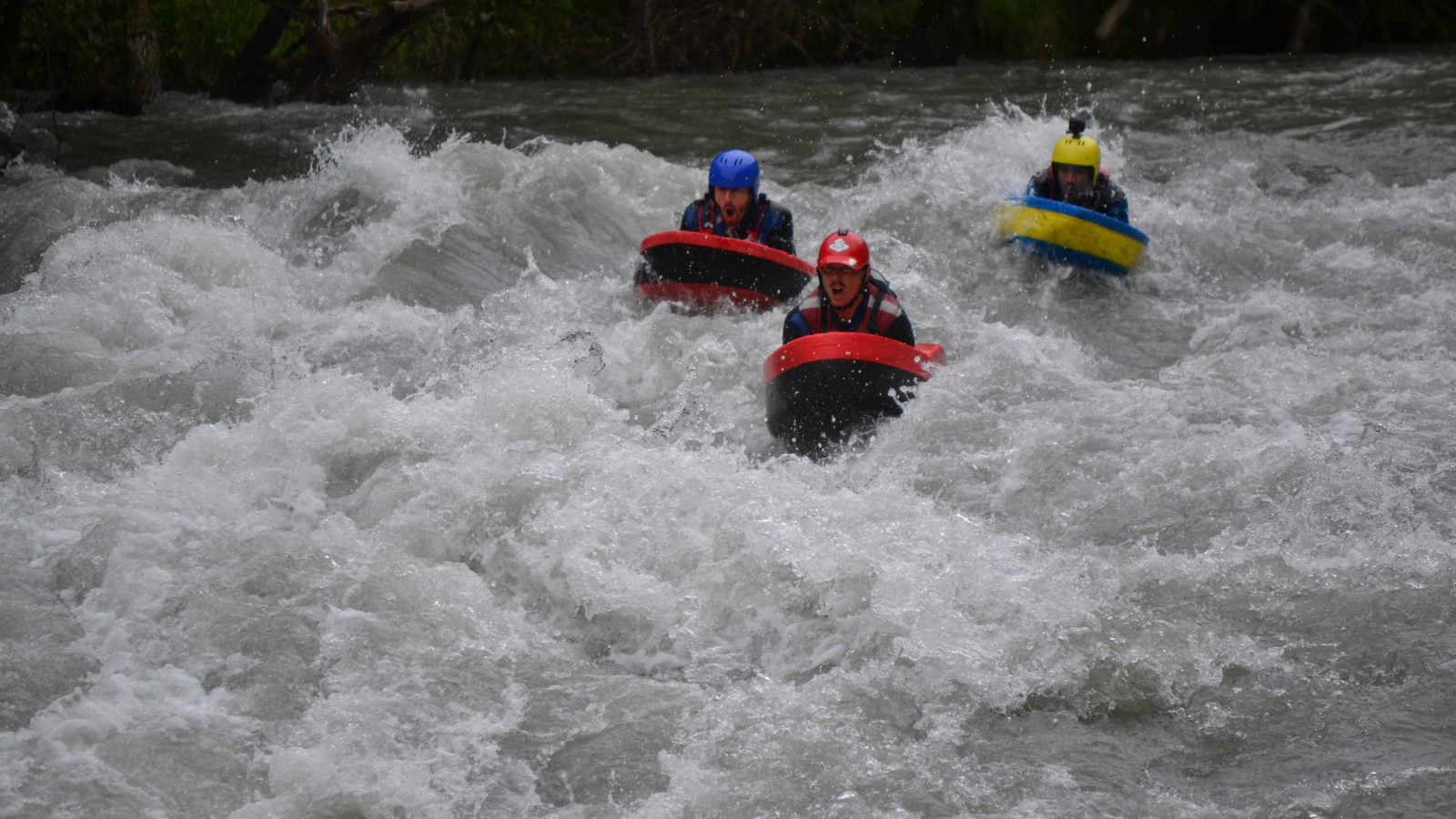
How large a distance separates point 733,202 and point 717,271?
57cm

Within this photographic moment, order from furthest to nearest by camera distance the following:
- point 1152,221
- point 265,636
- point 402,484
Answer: point 1152,221, point 402,484, point 265,636

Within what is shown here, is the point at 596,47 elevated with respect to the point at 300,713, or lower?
elevated

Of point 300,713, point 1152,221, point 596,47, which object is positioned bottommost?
point 300,713

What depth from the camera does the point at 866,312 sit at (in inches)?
233

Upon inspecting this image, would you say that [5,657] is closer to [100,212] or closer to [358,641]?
[358,641]

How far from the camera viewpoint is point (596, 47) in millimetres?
17000

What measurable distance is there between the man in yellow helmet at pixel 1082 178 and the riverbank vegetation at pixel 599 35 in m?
4.12

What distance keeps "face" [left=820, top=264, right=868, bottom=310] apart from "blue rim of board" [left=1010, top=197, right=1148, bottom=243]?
3008mm

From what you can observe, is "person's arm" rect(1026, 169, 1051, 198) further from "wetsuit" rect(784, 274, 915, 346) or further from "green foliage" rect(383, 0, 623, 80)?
"green foliage" rect(383, 0, 623, 80)

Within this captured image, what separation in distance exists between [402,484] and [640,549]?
1046mm

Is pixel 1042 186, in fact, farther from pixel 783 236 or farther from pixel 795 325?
pixel 795 325

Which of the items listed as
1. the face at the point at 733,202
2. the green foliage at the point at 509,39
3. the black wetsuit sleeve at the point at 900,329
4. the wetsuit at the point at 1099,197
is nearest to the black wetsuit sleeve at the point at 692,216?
the face at the point at 733,202

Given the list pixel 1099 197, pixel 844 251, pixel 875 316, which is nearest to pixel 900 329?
pixel 875 316

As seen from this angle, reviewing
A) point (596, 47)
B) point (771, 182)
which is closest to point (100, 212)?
point (771, 182)
